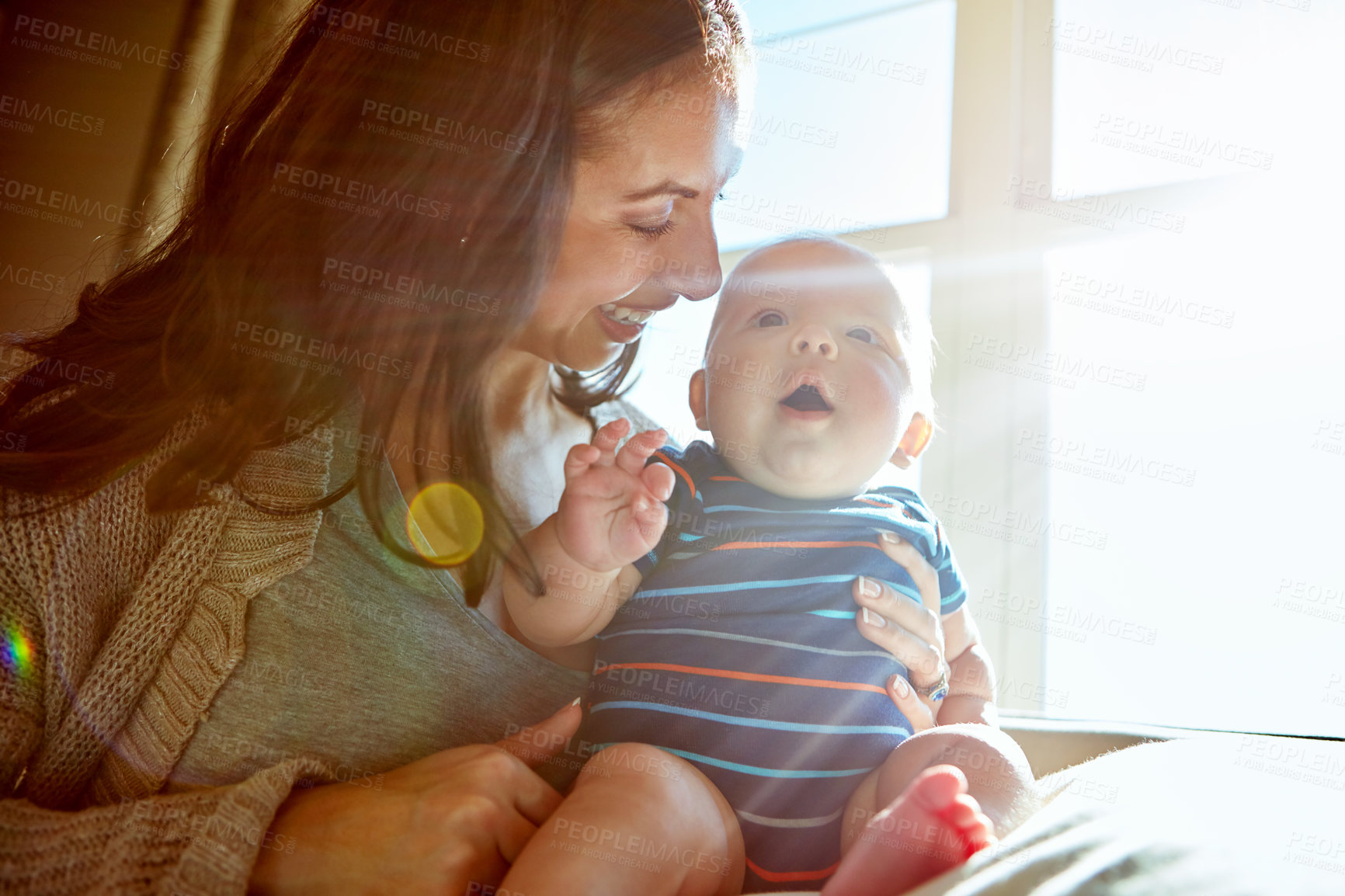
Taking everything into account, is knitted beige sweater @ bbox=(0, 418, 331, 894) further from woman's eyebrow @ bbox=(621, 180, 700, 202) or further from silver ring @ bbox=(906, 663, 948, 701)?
silver ring @ bbox=(906, 663, 948, 701)

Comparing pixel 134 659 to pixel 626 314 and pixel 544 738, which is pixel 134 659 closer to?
pixel 544 738

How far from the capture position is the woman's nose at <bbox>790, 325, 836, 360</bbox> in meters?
1.16

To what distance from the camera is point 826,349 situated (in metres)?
1.17

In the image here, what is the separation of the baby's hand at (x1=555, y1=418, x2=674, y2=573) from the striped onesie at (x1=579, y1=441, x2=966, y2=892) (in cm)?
13

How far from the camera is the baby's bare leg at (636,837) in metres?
0.72

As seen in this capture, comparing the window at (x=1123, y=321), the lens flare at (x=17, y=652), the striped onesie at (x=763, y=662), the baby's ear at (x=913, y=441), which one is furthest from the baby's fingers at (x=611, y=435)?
the window at (x=1123, y=321)

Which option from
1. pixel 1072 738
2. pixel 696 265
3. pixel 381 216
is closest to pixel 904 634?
pixel 1072 738

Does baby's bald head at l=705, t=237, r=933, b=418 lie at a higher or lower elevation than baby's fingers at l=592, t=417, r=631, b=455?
higher

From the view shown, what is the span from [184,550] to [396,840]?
0.39 metres

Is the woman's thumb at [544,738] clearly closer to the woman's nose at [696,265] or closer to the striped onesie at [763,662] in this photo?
the striped onesie at [763,662]

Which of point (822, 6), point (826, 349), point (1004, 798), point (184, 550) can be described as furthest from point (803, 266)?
point (822, 6)

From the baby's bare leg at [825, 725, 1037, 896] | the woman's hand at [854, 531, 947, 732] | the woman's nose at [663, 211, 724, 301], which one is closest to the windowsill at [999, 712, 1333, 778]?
the woman's hand at [854, 531, 947, 732]

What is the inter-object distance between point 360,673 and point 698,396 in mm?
603

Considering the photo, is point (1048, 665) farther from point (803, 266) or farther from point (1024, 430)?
point (803, 266)
